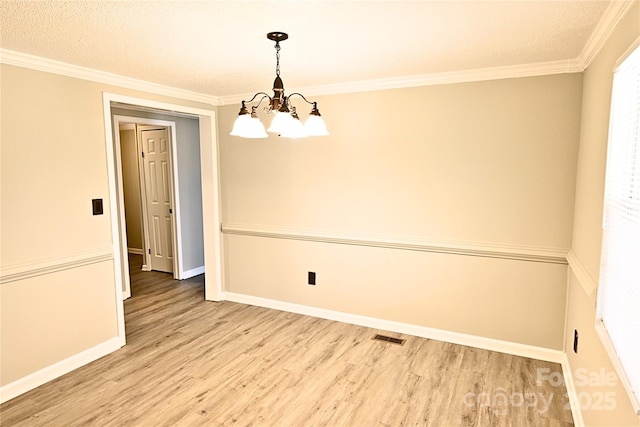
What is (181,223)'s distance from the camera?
526 centimetres

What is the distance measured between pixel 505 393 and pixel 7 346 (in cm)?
335

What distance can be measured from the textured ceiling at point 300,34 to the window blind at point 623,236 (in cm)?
52

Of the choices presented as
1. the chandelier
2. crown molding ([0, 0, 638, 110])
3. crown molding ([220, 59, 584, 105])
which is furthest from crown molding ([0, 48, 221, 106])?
the chandelier

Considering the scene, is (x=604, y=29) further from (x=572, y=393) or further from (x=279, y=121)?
(x=572, y=393)

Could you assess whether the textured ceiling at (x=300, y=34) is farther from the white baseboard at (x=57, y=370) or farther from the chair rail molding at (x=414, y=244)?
the white baseboard at (x=57, y=370)

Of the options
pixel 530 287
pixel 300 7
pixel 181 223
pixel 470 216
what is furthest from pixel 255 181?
pixel 530 287

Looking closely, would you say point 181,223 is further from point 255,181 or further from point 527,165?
point 527,165

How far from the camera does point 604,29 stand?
203cm

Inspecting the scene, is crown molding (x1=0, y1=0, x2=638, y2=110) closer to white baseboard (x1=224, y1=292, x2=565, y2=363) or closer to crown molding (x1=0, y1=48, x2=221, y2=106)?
crown molding (x1=0, y1=48, x2=221, y2=106)

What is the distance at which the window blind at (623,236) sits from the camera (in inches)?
54.2

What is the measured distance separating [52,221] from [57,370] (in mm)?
1104

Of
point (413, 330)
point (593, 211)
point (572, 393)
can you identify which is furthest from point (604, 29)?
point (413, 330)

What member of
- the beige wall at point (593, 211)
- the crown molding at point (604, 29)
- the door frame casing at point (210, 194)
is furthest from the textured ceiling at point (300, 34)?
the door frame casing at point (210, 194)

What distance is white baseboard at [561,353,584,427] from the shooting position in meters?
2.28
